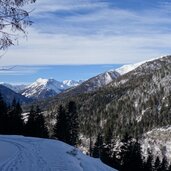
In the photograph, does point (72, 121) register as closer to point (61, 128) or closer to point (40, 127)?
point (61, 128)

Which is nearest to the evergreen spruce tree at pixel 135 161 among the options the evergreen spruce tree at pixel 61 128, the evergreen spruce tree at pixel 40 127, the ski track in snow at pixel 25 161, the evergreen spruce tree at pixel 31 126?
the evergreen spruce tree at pixel 61 128

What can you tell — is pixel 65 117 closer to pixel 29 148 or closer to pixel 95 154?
pixel 95 154

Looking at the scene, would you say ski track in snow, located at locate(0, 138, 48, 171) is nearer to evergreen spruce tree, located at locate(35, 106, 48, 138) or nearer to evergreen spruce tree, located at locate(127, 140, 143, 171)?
evergreen spruce tree, located at locate(35, 106, 48, 138)

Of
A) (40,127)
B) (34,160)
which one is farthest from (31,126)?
(34,160)

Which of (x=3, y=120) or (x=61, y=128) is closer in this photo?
(x=3, y=120)

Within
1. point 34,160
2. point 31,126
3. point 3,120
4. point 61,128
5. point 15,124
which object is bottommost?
point 61,128

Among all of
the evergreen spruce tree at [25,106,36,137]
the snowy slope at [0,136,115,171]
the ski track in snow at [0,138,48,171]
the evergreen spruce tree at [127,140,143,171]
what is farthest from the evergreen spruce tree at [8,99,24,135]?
the ski track in snow at [0,138,48,171]

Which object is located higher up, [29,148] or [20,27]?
[20,27]

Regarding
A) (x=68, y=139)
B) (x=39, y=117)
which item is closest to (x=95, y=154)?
(x=68, y=139)

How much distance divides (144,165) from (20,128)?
24655 mm

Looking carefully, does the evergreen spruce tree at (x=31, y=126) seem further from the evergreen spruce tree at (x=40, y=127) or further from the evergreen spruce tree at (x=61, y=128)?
the evergreen spruce tree at (x=61, y=128)

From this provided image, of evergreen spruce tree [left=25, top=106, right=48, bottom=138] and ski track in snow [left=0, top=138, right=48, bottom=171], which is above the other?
ski track in snow [left=0, top=138, right=48, bottom=171]

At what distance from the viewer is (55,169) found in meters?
21.6

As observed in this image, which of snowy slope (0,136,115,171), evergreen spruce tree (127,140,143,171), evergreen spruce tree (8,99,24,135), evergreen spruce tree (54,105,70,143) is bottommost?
evergreen spruce tree (127,140,143,171)
